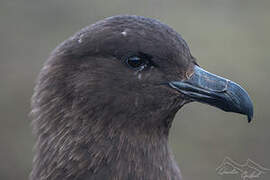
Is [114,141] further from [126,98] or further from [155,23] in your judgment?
[155,23]

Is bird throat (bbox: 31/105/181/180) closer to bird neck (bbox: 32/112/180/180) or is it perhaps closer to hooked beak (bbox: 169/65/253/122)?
bird neck (bbox: 32/112/180/180)

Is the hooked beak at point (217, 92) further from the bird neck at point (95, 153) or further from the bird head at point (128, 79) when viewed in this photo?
the bird neck at point (95, 153)

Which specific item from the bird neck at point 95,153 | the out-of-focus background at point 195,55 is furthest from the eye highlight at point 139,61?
the out-of-focus background at point 195,55

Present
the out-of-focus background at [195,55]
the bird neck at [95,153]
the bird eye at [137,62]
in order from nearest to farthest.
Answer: the bird neck at [95,153] < the bird eye at [137,62] < the out-of-focus background at [195,55]

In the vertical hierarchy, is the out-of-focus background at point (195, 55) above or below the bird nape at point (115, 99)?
below

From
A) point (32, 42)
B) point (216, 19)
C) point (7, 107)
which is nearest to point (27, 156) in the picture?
point (7, 107)

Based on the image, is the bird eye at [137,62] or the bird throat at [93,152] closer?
the bird throat at [93,152]

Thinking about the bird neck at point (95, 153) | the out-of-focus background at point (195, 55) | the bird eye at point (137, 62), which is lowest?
the out-of-focus background at point (195, 55)

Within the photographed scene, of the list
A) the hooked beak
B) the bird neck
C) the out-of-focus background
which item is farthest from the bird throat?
the out-of-focus background

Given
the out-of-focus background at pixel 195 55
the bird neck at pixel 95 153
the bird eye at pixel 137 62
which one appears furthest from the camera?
the out-of-focus background at pixel 195 55
